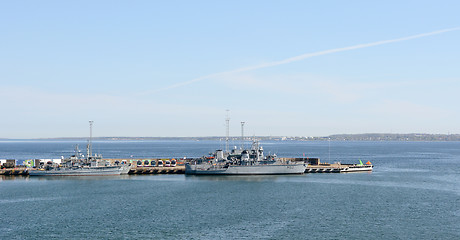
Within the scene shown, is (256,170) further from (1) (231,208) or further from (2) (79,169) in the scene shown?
(1) (231,208)

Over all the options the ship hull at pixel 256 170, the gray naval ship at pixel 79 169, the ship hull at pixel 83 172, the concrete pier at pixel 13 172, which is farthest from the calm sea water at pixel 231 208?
the concrete pier at pixel 13 172

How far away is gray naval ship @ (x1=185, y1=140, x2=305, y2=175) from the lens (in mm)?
119625

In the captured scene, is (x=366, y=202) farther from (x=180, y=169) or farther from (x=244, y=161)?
(x=180, y=169)

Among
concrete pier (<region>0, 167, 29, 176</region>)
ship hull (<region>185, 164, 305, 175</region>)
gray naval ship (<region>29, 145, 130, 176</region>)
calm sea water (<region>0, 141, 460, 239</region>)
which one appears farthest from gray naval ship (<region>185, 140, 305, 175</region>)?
concrete pier (<region>0, 167, 29, 176</region>)

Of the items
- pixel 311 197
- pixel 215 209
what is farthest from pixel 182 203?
pixel 311 197

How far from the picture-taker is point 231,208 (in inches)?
2781

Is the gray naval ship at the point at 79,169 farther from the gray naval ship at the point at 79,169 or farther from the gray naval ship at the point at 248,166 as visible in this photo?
the gray naval ship at the point at 248,166

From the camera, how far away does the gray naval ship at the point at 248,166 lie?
11962 cm

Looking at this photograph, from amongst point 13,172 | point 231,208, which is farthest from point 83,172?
point 231,208

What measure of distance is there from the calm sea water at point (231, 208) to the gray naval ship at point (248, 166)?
10185 millimetres

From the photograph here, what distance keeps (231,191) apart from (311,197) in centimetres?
1695

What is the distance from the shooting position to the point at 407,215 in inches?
2544

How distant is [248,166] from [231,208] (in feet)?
162

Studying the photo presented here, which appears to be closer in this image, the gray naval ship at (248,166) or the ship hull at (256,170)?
the ship hull at (256,170)
